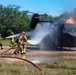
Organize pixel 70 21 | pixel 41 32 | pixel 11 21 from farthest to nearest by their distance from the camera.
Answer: pixel 11 21 < pixel 41 32 < pixel 70 21

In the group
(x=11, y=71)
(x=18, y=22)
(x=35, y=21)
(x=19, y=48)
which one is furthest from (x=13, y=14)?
(x=11, y=71)

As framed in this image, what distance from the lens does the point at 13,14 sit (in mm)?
132500

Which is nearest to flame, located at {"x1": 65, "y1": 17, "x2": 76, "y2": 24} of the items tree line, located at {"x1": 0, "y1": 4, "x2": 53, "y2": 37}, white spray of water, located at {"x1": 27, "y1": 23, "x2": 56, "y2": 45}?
white spray of water, located at {"x1": 27, "y1": 23, "x2": 56, "y2": 45}

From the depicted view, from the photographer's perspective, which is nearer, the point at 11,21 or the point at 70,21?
the point at 70,21

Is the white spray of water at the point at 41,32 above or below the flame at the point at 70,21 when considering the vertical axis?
below

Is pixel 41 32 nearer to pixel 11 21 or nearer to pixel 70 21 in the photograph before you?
pixel 70 21

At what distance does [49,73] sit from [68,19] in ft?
63.0

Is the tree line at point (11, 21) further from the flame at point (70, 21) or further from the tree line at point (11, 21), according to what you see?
the flame at point (70, 21)

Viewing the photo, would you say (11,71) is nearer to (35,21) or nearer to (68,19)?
(68,19)

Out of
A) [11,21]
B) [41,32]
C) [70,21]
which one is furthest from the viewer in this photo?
[11,21]

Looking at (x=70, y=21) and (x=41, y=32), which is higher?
(x=70, y=21)

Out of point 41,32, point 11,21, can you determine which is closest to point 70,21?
point 41,32

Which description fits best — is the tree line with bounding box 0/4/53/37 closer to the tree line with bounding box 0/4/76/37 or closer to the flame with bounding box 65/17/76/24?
the tree line with bounding box 0/4/76/37

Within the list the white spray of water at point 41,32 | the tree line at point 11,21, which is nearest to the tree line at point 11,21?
the tree line at point 11,21
